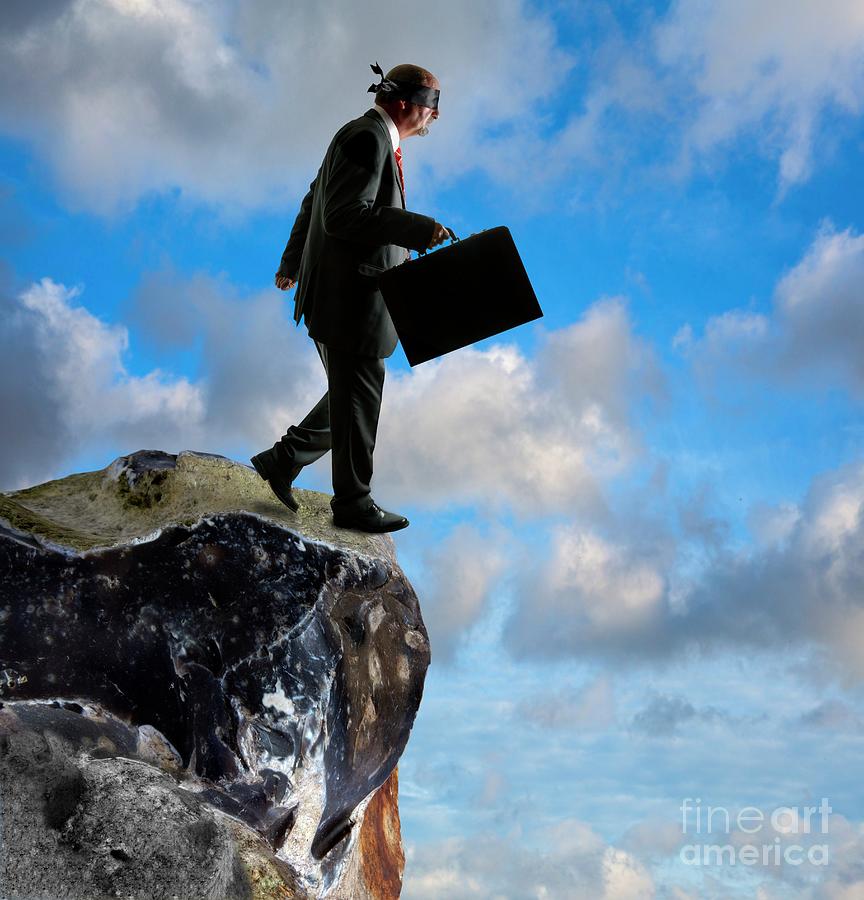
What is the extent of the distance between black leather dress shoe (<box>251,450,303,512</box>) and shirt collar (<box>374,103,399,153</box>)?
168 centimetres

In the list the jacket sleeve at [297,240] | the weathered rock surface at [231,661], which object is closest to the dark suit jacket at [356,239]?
the jacket sleeve at [297,240]

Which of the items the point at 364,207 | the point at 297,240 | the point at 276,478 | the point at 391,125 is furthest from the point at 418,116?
the point at 276,478

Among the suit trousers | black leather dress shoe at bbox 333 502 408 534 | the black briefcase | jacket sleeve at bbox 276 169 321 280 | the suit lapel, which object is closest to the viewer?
the black briefcase

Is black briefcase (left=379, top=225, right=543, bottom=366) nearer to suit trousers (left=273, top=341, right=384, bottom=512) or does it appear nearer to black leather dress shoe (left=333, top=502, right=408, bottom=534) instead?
suit trousers (left=273, top=341, right=384, bottom=512)

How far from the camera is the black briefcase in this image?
485 cm

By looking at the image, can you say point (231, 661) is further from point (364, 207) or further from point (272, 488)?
point (364, 207)

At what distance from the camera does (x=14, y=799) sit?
385 cm

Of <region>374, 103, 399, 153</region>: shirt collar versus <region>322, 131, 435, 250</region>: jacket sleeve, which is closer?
<region>322, 131, 435, 250</region>: jacket sleeve

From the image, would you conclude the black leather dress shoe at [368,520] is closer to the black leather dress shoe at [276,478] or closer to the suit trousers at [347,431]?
the suit trousers at [347,431]

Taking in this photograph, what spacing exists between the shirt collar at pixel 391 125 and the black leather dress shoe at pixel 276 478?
1681mm

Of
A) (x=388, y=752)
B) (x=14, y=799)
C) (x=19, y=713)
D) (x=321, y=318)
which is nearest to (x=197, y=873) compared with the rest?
(x=14, y=799)

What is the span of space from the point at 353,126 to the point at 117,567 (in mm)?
2368

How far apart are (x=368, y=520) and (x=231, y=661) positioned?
1053mm

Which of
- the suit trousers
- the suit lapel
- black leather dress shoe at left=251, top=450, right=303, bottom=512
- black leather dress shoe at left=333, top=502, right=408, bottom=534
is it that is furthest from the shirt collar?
black leather dress shoe at left=333, top=502, right=408, bottom=534
